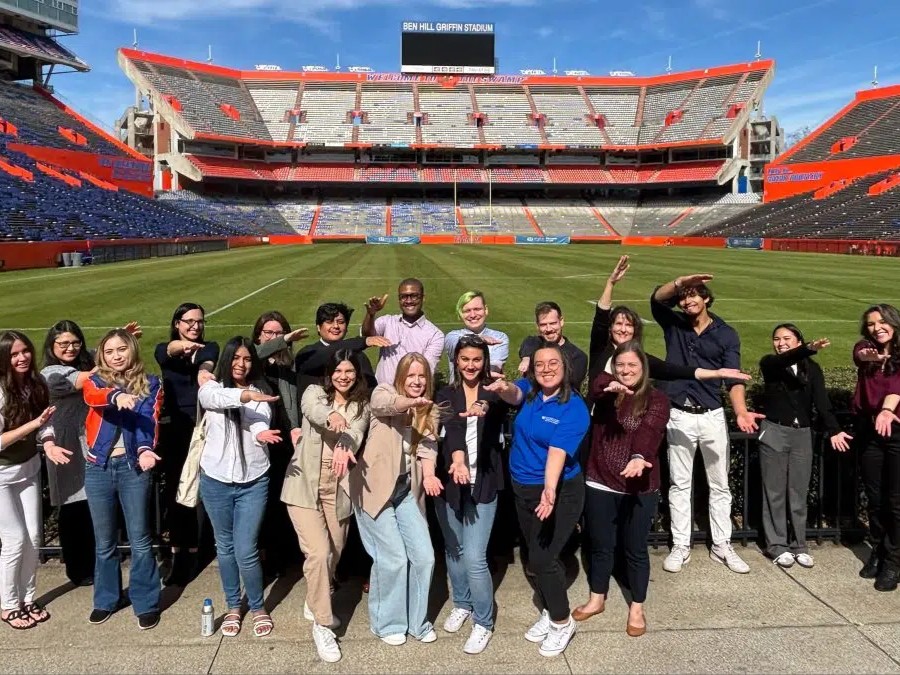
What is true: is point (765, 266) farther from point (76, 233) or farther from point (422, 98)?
point (422, 98)

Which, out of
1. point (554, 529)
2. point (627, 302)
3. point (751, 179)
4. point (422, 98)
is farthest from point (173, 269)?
point (751, 179)

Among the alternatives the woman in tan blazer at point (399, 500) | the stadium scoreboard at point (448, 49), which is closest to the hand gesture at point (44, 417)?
the woman in tan blazer at point (399, 500)

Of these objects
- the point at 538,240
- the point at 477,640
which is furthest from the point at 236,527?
the point at 538,240

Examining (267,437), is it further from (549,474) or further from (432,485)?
(549,474)

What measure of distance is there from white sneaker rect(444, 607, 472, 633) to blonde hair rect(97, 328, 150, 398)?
2.40m

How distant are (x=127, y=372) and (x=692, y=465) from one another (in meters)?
4.00

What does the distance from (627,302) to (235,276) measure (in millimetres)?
14970

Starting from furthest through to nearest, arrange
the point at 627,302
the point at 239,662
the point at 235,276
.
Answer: the point at 235,276 → the point at 627,302 → the point at 239,662

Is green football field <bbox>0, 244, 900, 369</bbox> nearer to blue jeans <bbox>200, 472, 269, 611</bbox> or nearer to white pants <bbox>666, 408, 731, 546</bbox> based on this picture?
white pants <bbox>666, 408, 731, 546</bbox>

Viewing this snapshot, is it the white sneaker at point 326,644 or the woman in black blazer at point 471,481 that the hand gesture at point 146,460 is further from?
the woman in black blazer at point 471,481

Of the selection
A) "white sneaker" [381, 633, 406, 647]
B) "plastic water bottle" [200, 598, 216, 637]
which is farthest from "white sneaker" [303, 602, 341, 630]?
"plastic water bottle" [200, 598, 216, 637]

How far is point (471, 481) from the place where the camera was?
4.15m

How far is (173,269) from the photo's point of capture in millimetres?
28078

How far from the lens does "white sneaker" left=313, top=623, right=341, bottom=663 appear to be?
3.83 meters
